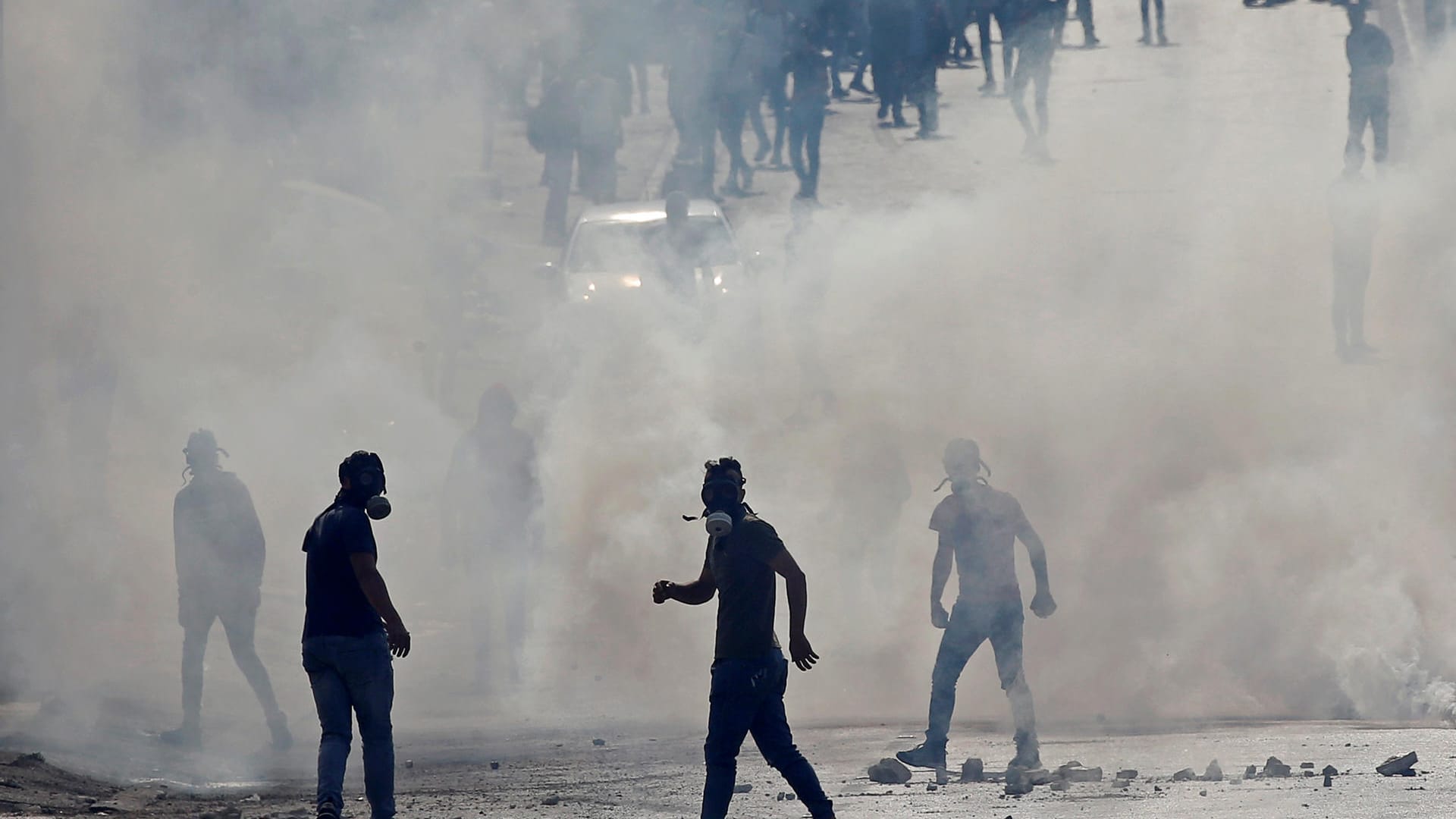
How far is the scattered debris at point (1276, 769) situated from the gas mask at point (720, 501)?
7.90 feet

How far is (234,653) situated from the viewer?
29.8ft

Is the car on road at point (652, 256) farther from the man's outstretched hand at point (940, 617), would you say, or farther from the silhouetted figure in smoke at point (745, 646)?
the silhouetted figure in smoke at point (745, 646)

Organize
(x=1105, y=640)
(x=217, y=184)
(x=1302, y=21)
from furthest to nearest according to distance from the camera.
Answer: (x=1302, y=21) → (x=217, y=184) → (x=1105, y=640)

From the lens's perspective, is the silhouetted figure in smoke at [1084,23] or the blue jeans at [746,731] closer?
the blue jeans at [746,731]

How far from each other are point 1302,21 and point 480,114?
797 centimetres

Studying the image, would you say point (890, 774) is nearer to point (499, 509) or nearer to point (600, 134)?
point (499, 509)

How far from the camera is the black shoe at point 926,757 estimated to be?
7723 mm

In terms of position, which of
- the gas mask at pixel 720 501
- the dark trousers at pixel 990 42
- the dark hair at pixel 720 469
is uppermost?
the dark trousers at pixel 990 42

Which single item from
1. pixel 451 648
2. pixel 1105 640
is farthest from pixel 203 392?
pixel 1105 640

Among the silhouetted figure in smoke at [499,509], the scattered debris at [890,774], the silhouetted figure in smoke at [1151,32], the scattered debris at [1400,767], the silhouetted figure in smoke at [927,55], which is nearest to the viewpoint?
the scattered debris at [1400,767]

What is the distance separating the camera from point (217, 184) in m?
15.2

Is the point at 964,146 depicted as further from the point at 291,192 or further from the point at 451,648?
the point at 451,648

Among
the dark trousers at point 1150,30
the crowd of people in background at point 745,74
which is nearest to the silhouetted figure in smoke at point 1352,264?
the crowd of people in background at point 745,74

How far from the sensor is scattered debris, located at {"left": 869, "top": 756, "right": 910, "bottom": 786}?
7461 mm
